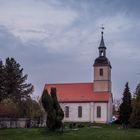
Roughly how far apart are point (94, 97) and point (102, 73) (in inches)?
219

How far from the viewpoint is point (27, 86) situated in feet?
297

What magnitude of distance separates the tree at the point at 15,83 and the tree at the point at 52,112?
19.5 metres

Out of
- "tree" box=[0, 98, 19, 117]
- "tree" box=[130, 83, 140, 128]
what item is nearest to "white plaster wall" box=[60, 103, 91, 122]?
"tree" box=[0, 98, 19, 117]

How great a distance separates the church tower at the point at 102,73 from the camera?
101875 millimetres

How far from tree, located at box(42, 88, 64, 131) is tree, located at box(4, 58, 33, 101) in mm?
19474

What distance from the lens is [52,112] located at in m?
56.3

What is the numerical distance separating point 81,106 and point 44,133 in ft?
169

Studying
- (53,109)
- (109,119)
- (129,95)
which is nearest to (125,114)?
(129,95)

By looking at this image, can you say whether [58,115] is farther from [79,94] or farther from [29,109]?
[79,94]

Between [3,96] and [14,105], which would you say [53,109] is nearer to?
[3,96]

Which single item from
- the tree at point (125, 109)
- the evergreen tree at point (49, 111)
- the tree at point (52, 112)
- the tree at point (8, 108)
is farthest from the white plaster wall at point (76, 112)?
the evergreen tree at point (49, 111)

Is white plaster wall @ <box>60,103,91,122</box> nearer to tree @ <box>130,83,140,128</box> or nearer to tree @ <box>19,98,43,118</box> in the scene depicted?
tree @ <box>19,98,43,118</box>

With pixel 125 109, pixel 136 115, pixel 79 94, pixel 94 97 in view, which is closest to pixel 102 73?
pixel 94 97

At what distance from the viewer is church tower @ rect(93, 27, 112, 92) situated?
10188 cm
